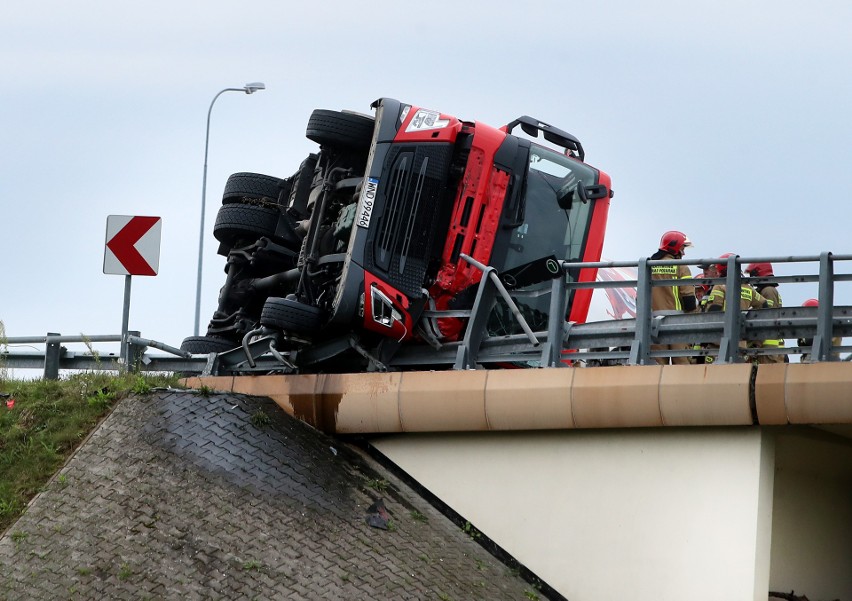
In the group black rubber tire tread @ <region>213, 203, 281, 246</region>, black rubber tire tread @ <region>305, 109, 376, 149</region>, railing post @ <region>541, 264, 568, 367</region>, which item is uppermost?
black rubber tire tread @ <region>305, 109, 376, 149</region>

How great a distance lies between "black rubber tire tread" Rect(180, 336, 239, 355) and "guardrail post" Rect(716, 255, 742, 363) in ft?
20.0

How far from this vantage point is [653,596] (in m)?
9.89

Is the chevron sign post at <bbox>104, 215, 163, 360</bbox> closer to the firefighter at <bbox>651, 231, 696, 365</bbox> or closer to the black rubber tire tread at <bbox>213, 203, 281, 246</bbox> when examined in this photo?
the black rubber tire tread at <bbox>213, 203, 281, 246</bbox>

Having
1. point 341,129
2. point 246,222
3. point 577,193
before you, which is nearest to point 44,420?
point 341,129

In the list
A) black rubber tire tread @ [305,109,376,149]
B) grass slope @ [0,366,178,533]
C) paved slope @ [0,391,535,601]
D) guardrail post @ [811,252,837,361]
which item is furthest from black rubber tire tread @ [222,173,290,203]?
guardrail post @ [811,252,837,361]

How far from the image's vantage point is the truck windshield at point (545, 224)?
1339 cm

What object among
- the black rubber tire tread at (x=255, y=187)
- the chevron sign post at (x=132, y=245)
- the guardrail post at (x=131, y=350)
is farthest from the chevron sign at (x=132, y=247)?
the black rubber tire tread at (x=255, y=187)

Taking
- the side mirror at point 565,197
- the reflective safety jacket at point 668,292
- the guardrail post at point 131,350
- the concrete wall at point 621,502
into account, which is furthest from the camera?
the side mirror at point 565,197

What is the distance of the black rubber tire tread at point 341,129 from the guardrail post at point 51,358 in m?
3.11

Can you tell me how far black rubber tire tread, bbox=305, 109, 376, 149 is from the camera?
13086 mm

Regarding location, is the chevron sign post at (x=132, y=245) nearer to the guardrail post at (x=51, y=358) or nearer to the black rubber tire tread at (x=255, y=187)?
the guardrail post at (x=51, y=358)

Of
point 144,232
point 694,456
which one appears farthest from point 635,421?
point 144,232

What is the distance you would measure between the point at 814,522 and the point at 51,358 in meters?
7.21

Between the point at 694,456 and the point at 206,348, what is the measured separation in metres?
6.22
